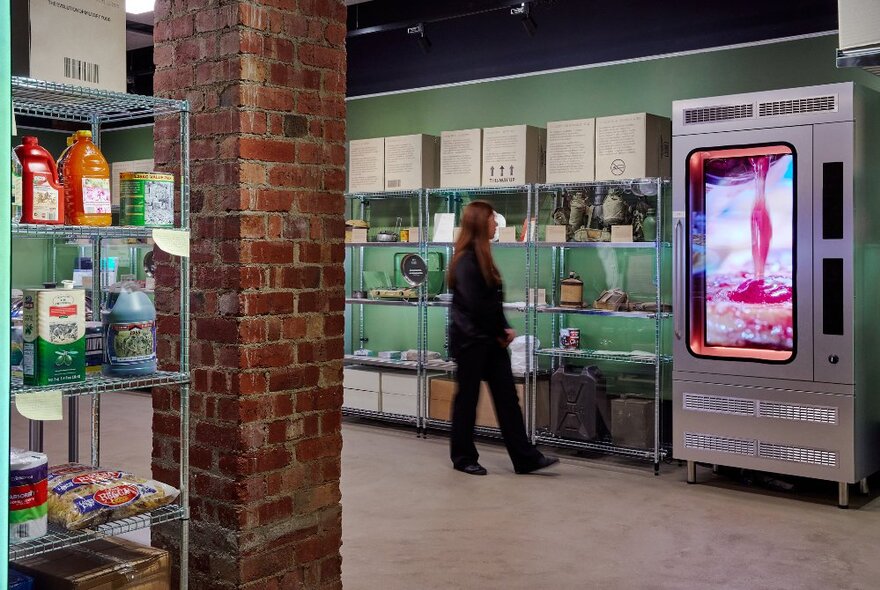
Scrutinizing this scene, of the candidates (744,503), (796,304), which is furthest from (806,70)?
(744,503)

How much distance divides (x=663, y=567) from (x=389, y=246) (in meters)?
4.29

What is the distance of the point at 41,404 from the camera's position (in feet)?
7.26

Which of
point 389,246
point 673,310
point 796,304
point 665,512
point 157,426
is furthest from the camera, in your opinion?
point 389,246

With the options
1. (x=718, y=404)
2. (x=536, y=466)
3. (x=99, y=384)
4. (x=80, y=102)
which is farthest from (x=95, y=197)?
(x=718, y=404)

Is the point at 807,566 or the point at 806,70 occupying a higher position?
the point at 806,70

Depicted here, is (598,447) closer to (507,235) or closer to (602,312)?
(602,312)

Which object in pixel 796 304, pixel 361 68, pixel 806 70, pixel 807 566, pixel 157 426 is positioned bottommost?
pixel 807 566

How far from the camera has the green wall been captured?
5.98 metres

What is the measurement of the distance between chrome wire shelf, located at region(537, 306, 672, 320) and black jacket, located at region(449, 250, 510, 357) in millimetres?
801

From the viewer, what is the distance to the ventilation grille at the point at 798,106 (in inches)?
202

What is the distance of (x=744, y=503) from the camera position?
518cm

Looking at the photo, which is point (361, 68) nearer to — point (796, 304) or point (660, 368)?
point (660, 368)

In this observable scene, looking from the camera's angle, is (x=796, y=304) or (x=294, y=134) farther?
(x=796, y=304)

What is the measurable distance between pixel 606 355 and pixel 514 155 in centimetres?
157
